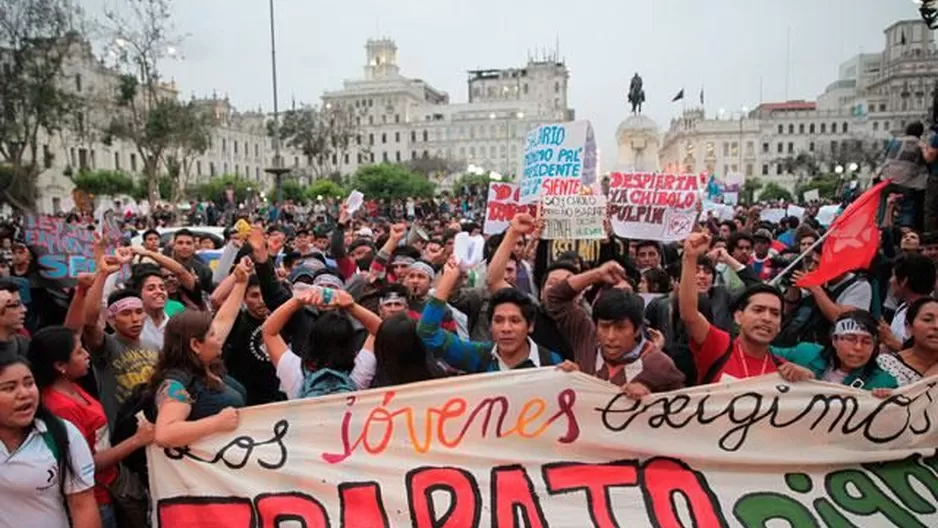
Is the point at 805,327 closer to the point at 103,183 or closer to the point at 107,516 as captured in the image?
the point at 107,516

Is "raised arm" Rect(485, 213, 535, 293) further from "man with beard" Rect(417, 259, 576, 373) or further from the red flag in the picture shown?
the red flag

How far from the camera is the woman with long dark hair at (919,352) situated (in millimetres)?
3732

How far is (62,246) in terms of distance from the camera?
5.79 metres

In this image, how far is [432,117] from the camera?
124312 millimetres

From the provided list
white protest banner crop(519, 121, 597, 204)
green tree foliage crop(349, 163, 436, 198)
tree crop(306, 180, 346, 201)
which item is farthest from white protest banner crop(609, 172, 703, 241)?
green tree foliage crop(349, 163, 436, 198)

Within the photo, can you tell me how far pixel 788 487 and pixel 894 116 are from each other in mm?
101356

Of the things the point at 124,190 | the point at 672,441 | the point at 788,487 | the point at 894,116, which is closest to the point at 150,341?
the point at 672,441

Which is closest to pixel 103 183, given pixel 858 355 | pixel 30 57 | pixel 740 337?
pixel 30 57

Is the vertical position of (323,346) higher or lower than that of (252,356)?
higher

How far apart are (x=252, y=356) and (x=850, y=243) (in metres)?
4.18

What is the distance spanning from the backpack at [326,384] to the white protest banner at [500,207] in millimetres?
4919

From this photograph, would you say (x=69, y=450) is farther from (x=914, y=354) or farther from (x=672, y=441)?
(x=914, y=354)

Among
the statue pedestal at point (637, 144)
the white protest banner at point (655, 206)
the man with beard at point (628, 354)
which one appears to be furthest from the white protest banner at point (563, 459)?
the statue pedestal at point (637, 144)

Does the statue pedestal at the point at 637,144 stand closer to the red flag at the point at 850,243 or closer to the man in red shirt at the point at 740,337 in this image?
the red flag at the point at 850,243
